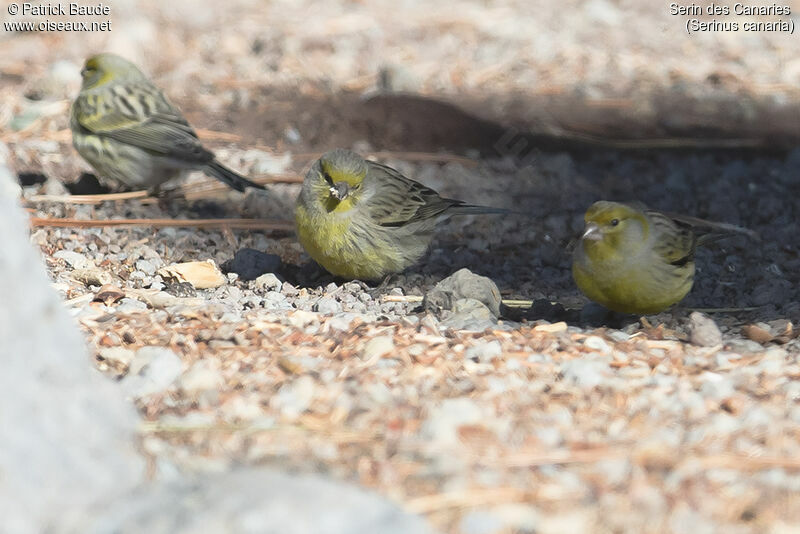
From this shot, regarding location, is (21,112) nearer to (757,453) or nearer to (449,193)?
(449,193)

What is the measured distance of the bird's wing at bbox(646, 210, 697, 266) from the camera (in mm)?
5156

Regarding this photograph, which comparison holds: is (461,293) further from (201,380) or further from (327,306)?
(201,380)

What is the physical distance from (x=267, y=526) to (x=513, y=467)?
90 centimetres

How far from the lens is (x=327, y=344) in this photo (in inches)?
169

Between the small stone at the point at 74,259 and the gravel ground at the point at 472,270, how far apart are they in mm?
19

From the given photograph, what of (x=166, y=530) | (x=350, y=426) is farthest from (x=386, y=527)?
(x=350, y=426)

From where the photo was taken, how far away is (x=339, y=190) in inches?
216

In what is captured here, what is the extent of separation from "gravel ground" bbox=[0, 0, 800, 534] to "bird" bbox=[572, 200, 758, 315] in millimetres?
161

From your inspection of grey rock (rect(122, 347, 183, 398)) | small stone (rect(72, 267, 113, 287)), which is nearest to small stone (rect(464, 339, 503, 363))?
grey rock (rect(122, 347, 183, 398))

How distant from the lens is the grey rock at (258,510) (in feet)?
8.71

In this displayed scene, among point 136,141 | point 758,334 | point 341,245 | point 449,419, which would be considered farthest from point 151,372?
point 136,141

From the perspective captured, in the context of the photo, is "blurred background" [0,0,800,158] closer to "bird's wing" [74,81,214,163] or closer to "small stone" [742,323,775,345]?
"bird's wing" [74,81,214,163]

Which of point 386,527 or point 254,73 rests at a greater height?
point 254,73

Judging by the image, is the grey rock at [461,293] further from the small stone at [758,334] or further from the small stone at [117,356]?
the small stone at [117,356]
